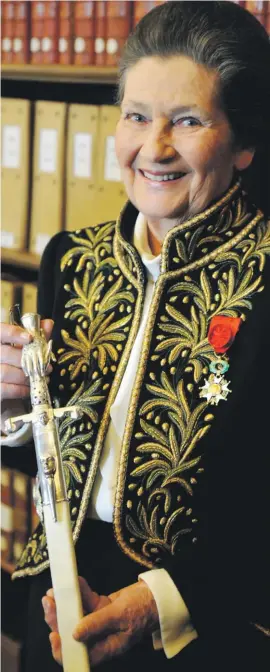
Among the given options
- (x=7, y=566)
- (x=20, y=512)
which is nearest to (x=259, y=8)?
(x=20, y=512)

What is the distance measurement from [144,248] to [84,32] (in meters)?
0.72

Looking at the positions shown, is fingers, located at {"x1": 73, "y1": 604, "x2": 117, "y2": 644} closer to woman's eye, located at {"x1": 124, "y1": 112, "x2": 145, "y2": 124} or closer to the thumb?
the thumb

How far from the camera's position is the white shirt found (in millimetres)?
1108

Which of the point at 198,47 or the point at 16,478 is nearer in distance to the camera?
the point at 198,47

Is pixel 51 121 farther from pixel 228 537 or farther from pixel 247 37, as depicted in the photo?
pixel 228 537

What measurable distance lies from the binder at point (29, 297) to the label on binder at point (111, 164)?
1.18 feet

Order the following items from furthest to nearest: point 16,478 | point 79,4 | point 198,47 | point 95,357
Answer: point 16,478, point 79,4, point 95,357, point 198,47

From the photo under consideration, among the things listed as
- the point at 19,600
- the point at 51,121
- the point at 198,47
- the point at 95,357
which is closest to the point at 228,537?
the point at 95,357

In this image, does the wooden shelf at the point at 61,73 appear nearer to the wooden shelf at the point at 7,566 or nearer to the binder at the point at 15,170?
the binder at the point at 15,170

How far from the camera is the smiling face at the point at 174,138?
44.2 inches

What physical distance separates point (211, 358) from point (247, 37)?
16.1 inches

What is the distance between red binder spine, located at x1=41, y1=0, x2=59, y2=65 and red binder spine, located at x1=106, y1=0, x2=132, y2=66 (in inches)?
6.6

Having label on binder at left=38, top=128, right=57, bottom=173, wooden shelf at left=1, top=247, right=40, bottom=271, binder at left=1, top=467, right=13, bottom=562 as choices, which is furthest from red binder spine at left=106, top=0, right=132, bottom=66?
binder at left=1, top=467, right=13, bottom=562

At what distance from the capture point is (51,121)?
187 cm
